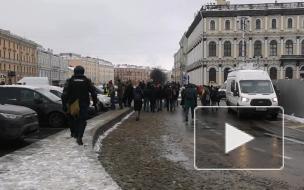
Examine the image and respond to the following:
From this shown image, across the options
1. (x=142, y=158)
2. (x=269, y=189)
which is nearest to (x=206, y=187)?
(x=269, y=189)

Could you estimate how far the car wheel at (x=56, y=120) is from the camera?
1800 centimetres

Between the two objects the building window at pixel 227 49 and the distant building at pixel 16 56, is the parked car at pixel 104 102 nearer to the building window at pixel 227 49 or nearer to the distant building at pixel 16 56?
the building window at pixel 227 49

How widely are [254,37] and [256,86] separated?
69407 mm

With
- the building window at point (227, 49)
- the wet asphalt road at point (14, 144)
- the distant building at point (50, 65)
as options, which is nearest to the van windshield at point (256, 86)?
the wet asphalt road at point (14, 144)

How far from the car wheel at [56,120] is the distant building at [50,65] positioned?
11849 centimetres

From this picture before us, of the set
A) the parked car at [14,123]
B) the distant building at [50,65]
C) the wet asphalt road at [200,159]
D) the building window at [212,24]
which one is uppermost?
Answer: the building window at [212,24]

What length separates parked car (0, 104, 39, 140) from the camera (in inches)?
468

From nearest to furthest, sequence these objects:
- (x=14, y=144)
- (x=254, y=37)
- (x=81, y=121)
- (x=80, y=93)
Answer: (x=80, y=93)
(x=81, y=121)
(x=14, y=144)
(x=254, y=37)

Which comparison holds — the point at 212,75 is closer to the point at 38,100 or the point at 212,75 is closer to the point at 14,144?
the point at 38,100

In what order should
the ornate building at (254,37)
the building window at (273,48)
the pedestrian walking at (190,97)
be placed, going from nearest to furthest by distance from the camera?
the pedestrian walking at (190,97)
the ornate building at (254,37)
the building window at (273,48)

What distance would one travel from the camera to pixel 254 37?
91.9 m
